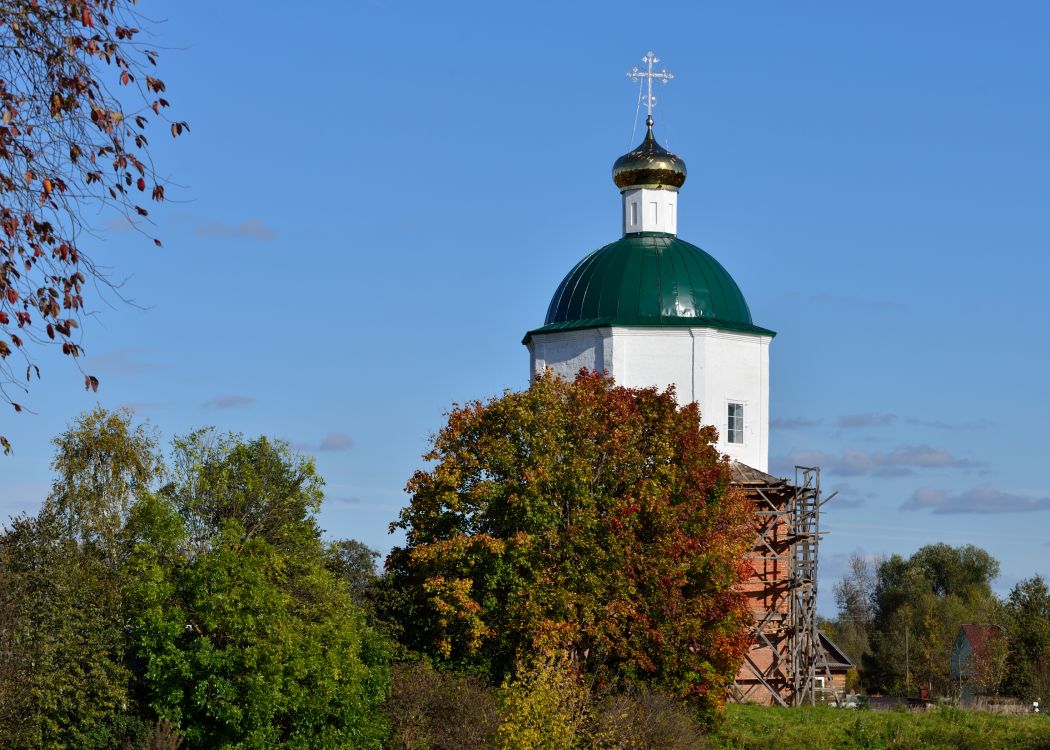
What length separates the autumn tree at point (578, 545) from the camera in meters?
27.2

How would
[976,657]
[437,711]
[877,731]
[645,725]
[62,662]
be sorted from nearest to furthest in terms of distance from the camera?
[62,662]
[645,725]
[437,711]
[877,731]
[976,657]

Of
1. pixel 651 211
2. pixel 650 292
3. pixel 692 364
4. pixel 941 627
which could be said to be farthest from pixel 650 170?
pixel 941 627

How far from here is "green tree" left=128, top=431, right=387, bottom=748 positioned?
78.9 feet

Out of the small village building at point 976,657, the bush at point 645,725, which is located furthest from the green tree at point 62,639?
the small village building at point 976,657

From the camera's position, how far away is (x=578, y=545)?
90.6 feet

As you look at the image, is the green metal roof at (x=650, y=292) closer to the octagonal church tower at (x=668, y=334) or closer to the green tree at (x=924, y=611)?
the octagonal church tower at (x=668, y=334)

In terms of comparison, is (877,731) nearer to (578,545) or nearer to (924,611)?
(578,545)

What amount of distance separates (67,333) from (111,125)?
4.30 ft

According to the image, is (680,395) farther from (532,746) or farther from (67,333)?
(67,333)

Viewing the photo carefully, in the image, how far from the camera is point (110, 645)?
24.5 meters

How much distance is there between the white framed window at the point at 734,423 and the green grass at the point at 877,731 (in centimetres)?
712

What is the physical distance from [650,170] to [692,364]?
5.48 meters

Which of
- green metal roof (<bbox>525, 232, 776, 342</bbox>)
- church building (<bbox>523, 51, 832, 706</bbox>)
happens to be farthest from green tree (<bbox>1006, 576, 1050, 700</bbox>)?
green metal roof (<bbox>525, 232, 776, 342</bbox>)

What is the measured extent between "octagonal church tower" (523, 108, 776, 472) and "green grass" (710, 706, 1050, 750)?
23.9 ft
